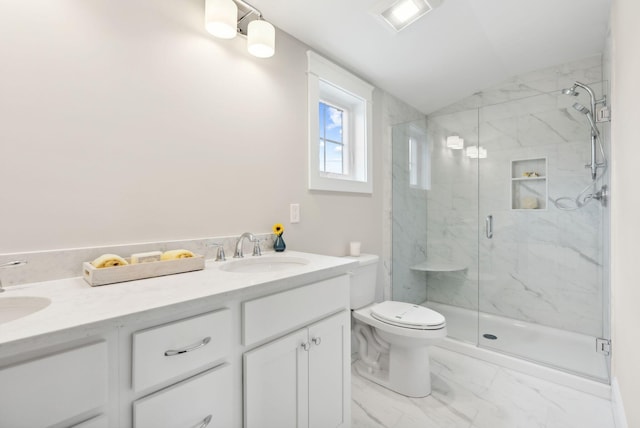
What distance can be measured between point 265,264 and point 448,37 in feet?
6.81

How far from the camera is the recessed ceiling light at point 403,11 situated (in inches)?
72.7

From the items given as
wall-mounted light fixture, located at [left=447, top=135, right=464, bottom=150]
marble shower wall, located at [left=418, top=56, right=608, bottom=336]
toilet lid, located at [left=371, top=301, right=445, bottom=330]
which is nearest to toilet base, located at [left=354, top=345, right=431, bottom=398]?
toilet lid, located at [left=371, top=301, right=445, bottom=330]

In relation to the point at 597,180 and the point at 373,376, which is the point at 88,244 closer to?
the point at 373,376

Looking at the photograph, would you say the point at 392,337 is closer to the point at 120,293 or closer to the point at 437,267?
the point at 437,267

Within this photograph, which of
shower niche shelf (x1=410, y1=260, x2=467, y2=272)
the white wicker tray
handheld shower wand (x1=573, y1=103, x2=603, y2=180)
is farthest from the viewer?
shower niche shelf (x1=410, y1=260, x2=467, y2=272)

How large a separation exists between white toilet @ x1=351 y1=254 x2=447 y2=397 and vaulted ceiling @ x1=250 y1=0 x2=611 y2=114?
4.95ft

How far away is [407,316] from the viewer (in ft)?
6.33

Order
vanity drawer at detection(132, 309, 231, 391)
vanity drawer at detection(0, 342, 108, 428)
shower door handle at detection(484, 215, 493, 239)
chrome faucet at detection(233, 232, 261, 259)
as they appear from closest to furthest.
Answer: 1. vanity drawer at detection(0, 342, 108, 428)
2. vanity drawer at detection(132, 309, 231, 391)
3. chrome faucet at detection(233, 232, 261, 259)
4. shower door handle at detection(484, 215, 493, 239)

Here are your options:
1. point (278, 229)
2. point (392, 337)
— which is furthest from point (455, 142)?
point (278, 229)

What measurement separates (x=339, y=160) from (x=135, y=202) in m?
1.51

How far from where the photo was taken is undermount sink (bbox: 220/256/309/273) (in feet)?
4.84

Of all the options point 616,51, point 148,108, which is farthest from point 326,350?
point 616,51

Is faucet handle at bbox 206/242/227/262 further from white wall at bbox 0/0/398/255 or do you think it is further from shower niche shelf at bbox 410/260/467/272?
shower niche shelf at bbox 410/260/467/272

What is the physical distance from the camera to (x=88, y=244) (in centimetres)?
113
